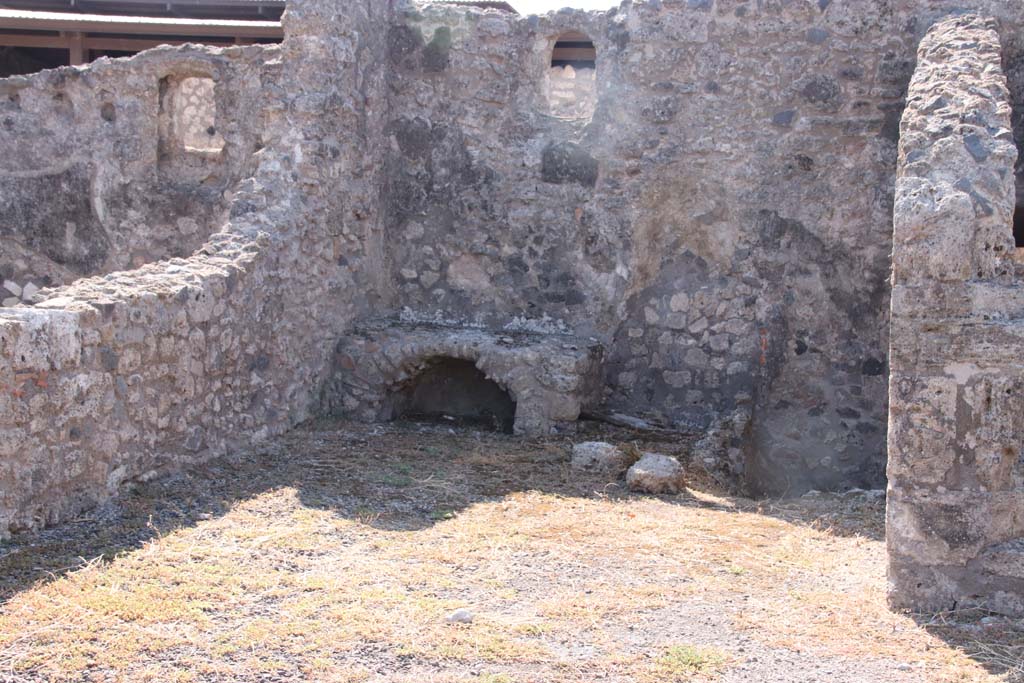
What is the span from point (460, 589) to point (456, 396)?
4.78 metres

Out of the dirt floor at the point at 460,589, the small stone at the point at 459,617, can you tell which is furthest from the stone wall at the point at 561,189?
the small stone at the point at 459,617

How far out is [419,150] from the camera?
9750 millimetres

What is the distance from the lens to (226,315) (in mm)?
7543

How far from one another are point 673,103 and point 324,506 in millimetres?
4628

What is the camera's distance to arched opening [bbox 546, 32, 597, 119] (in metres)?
9.71

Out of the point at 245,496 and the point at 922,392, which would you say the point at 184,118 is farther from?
the point at 922,392

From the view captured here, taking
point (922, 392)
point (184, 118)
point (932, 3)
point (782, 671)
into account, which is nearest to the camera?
point (782, 671)

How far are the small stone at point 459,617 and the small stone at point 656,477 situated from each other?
2.60 metres

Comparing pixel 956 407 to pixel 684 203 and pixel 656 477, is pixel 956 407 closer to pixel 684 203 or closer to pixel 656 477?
pixel 656 477

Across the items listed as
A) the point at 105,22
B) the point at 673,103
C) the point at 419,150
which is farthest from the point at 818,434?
the point at 105,22

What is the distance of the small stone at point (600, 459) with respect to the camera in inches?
303

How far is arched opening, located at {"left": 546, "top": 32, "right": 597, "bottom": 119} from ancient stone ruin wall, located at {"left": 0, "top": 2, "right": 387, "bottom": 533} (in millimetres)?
1686

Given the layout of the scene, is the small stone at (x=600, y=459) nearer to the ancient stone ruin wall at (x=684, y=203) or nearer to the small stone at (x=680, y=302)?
the ancient stone ruin wall at (x=684, y=203)

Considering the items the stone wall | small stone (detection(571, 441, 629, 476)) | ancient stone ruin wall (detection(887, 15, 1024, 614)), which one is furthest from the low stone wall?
ancient stone ruin wall (detection(887, 15, 1024, 614))
